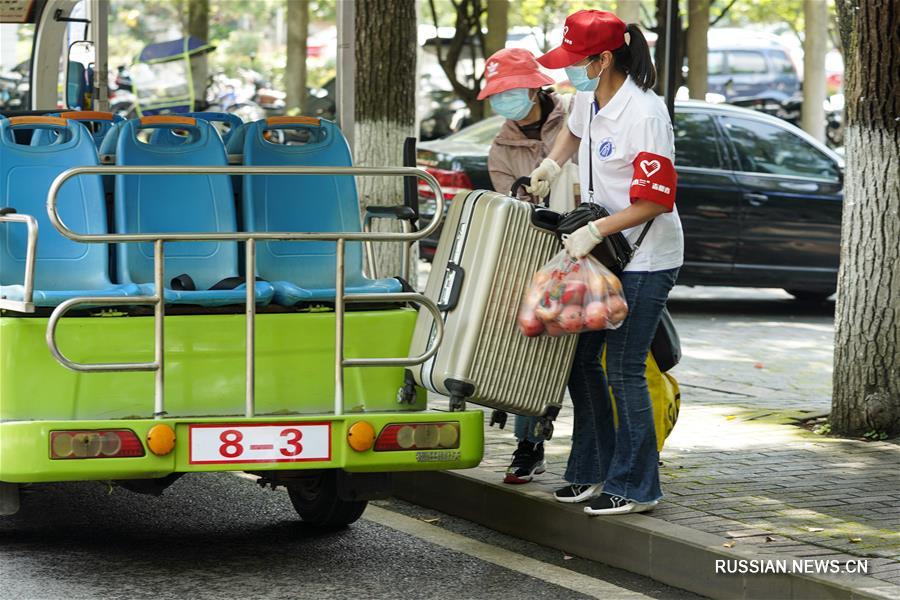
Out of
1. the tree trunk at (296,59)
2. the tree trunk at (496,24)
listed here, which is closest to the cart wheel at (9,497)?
the tree trunk at (496,24)

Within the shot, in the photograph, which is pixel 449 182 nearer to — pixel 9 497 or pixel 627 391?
pixel 627 391

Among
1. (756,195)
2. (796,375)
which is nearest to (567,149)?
(796,375)

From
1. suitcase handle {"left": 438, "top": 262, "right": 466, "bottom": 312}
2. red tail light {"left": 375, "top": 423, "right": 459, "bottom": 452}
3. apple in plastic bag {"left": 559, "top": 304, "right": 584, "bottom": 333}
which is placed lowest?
red tail light {"left": 375, "top": 423, "right": 459, "bottom": 452}

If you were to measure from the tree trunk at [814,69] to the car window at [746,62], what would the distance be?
10.5 metres

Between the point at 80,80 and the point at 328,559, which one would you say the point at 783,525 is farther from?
the point at 80,80

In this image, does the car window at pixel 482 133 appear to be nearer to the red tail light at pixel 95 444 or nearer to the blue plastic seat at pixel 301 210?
the blue plastic seat at pixel 301 210

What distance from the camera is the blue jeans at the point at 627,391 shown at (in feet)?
18.7

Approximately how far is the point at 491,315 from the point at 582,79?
97 cm

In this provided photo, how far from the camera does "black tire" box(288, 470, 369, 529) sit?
20.1 feet

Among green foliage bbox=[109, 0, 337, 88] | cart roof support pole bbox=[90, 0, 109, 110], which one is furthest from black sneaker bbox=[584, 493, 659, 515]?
green foliage bbox=[109, 0, 337, 88]

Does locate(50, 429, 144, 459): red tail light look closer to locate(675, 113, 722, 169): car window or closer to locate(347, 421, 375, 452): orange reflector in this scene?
locate(347, 421, 375, 452): orange reflector

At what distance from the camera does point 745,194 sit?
41.5 ft

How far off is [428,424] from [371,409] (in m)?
0.37

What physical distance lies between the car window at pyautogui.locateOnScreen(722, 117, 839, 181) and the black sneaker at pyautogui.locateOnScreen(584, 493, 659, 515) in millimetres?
7425
